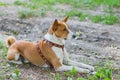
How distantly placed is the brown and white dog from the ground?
0.47ft

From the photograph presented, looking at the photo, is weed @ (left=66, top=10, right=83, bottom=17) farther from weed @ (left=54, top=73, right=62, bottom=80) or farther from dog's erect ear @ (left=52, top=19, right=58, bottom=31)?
weed @ (left=54, top=73, right=62, bottom=80)

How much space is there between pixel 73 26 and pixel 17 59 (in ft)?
11.2

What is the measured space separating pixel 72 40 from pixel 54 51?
2.30 m

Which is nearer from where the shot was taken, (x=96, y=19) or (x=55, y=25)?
(x=55, y=25)

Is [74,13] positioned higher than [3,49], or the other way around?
[74,13]

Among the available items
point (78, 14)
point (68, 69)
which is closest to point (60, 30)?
point (68, 69)

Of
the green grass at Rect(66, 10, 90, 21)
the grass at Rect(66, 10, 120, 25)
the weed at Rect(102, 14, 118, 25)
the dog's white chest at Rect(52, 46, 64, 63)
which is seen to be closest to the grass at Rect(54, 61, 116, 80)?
the dog's white chest at Rect(52, 46, 64, 63)

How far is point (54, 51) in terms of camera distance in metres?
5.95

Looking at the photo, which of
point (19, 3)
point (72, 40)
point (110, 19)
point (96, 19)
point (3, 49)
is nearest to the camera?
point (3, 49)

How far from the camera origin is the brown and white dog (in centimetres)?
591

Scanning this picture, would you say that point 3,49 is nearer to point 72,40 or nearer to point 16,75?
point 16,75

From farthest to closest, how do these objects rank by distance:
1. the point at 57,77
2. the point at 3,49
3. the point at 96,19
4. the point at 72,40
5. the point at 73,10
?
the point at 73,10 → the point at 96,19 → the point at 72,40 → the point at 3,49 → the point at 57,77

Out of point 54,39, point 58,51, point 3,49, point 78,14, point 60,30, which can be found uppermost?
point 60,30

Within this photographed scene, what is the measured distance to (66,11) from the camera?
1137 cm
